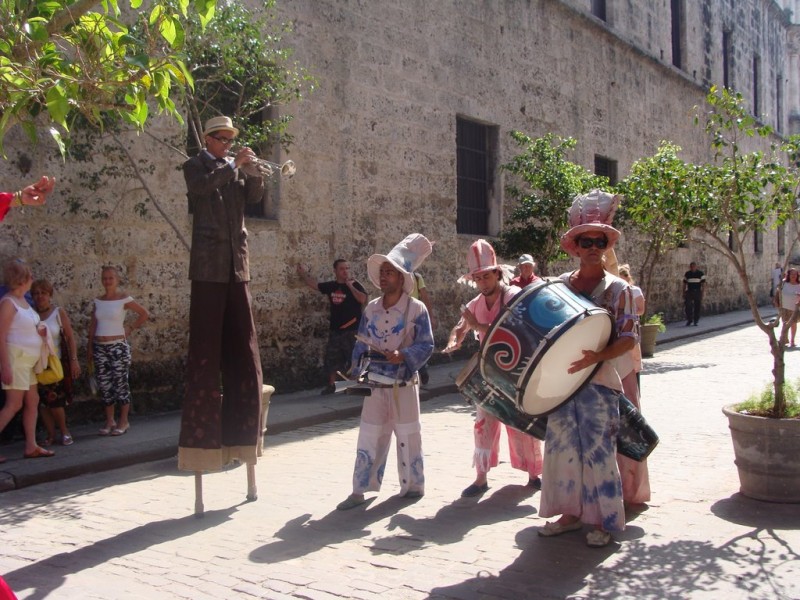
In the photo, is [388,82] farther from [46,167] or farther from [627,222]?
[627,222]

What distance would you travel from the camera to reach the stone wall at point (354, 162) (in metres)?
8.72

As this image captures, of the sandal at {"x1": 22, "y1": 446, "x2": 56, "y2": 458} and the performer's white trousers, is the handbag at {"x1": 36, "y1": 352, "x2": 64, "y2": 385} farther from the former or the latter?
the performer's white trousers

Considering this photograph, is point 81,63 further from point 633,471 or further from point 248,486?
point 633,471

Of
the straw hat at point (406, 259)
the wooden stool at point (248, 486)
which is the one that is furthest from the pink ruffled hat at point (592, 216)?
the wooden stool at point (248, 486)

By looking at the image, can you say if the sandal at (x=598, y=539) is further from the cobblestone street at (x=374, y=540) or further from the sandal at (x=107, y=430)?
the sandal at (x=107, y=430)

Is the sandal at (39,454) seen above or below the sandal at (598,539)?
above

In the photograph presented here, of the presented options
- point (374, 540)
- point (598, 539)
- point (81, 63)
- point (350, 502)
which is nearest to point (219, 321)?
point (350, 502)

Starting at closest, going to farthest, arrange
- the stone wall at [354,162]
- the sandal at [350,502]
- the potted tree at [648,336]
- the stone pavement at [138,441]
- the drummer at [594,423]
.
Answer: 1. the drummer at [594,423]
2. the sandal at [350,502]
3. the stone pavement at [138,441]
4. the stone wall at [354,162]
5. the potted tree at [648,336]

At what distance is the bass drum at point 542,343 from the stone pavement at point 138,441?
12.5ft

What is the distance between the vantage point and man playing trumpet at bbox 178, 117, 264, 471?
5.33 meters

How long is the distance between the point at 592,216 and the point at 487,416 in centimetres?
174

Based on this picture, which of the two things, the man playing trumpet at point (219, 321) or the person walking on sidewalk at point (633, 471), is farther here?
the man playing trumpet at point (219, 321)

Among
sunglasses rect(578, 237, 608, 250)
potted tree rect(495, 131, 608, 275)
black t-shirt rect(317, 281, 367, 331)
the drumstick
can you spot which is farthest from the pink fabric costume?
potted tree rect(495, 131, 608, 275)

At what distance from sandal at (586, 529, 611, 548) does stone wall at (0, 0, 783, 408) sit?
18.9 ft
